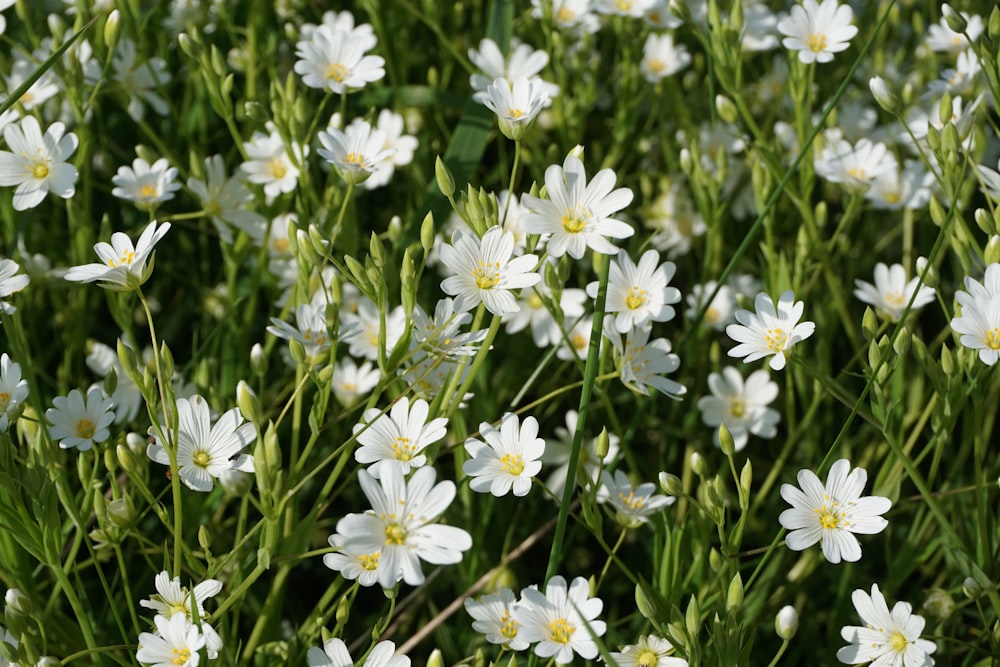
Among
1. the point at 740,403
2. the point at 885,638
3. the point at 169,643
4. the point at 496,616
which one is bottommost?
the point at 740,403

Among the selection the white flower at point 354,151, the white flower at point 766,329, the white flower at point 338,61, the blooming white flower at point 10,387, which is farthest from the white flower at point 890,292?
the blooming white flower at point 10,387

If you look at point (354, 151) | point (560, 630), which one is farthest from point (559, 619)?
point (354, 151)

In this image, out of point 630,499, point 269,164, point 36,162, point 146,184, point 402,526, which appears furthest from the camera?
point 269,164

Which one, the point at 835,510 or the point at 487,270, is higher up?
the point at 487,270

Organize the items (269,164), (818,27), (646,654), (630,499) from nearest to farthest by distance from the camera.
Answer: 1. (646,654)
2. (630,499)
3. (269,164)
4. (818,27)

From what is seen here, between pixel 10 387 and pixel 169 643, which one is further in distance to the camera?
pixel 10 387

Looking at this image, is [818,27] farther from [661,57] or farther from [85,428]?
[85,428]

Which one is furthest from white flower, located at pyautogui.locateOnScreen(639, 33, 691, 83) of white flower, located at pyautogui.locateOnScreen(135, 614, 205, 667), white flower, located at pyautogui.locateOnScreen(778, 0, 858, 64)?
white flower, located at pyautogui.locateOnScreen(135, 614, 205, 667)
